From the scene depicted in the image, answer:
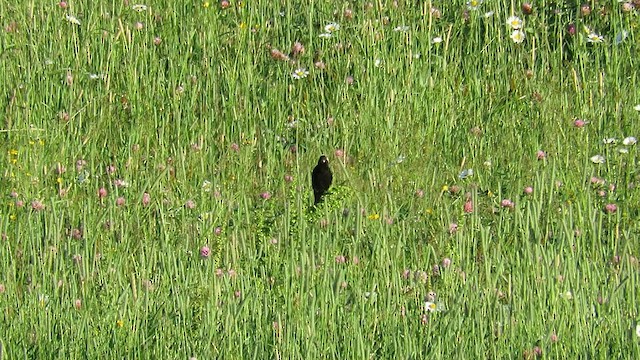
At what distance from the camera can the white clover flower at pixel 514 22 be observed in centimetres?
490

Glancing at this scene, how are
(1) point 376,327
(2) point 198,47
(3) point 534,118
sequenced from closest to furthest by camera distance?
(1) point 376,327 → (3) point 534,118 → (2) point 198,47

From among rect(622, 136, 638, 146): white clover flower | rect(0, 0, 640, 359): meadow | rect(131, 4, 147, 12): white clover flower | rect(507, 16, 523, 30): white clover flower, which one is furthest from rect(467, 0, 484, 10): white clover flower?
rect(131, 4, 147, 12): white clover flower

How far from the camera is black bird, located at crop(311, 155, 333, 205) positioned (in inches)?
150

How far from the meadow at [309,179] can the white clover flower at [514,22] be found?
0.7 inches

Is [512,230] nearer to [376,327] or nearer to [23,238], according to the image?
[376,327]

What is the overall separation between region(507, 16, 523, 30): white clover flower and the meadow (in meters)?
0.02

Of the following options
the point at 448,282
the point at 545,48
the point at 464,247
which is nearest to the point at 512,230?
the point at 464,247

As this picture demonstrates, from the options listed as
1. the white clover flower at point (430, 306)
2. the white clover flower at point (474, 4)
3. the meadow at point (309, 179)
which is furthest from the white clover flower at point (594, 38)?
the white clover flower at point (430, 306)

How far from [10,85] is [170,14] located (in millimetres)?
807

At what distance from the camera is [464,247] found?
10.4ft

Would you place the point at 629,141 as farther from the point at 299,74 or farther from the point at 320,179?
the point at 299,74

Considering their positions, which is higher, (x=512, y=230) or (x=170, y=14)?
(x=170, y=14)

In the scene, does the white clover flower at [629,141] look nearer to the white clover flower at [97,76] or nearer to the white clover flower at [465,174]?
the white clover flower at [465,174]

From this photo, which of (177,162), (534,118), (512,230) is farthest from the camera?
(534,118)
